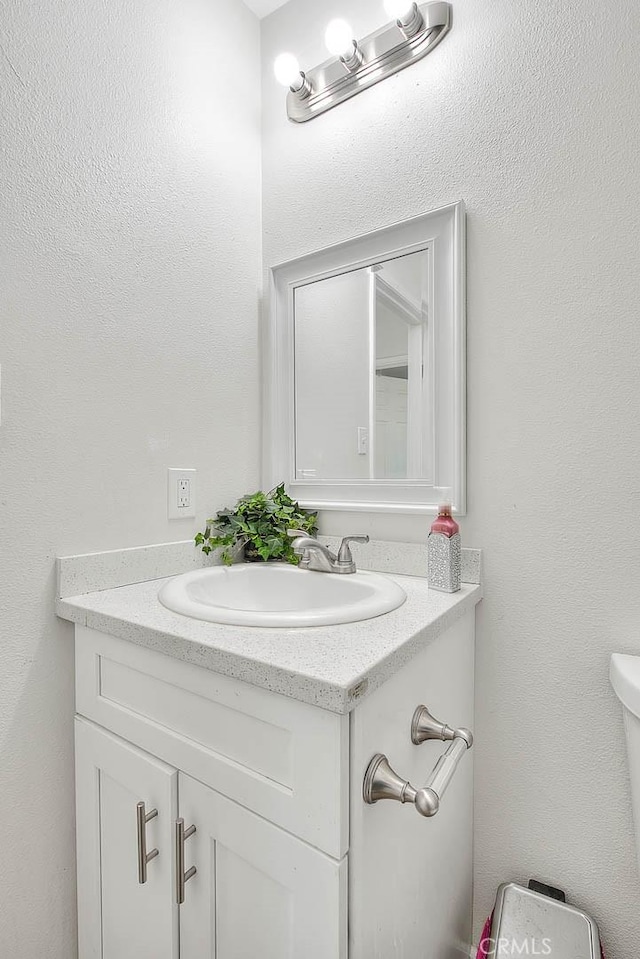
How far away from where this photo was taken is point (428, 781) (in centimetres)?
65

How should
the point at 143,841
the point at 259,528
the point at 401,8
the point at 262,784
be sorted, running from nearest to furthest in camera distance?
1. the point at 262,784
2. the point at 143,841
3. the point at 401,8
4. the point at 259,528

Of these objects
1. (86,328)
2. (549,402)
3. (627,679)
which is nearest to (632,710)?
(627,679)

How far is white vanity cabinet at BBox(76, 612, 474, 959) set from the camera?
60cm

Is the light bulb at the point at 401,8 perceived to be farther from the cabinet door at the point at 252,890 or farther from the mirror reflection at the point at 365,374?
the cabinet door at the point at 252,890

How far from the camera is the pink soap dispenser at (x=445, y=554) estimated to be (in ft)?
3.16

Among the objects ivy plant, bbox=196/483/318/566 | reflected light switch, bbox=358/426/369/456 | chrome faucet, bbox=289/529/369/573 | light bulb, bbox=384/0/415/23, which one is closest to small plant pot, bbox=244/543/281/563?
ivy plant, bbox=196/483/318/566

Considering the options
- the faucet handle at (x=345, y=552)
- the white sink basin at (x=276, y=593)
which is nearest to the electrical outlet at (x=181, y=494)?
the white sink basin at (x=276, y=593)

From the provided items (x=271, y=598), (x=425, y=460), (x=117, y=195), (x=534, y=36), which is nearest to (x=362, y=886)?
(x=271, y=598)

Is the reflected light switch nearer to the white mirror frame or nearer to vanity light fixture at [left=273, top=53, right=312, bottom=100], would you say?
the white mirror frame

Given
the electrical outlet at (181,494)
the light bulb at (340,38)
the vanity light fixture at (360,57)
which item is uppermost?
the light bulb at (340,38)

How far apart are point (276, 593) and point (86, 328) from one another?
2.32 ft

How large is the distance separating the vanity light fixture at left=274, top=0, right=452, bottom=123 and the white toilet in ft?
4.46

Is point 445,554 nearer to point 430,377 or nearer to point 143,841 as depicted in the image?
point 430,377
